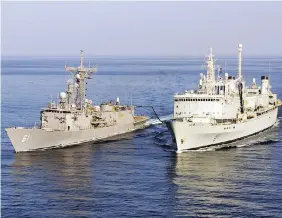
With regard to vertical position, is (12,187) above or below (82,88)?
below

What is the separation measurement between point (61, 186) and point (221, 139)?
83.6 feet

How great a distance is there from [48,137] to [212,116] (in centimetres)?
1992

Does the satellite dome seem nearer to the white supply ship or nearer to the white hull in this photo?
the white supply ship

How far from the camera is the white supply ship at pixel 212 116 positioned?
6066 cm

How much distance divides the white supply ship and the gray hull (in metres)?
10.7

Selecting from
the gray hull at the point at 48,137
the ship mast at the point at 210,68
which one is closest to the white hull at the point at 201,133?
the ship mast at the point at 210,68

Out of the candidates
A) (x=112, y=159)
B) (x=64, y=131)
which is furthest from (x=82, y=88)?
(x=112, y=159)

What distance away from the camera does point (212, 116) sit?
6538 centimetres

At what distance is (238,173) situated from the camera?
49.7 m

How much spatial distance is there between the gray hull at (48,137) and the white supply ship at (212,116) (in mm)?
10662

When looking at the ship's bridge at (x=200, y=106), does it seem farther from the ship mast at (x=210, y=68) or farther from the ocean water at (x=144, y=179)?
the ocean water at (x=144, y=179)

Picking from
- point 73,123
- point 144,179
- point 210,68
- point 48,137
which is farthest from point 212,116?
point 144,179

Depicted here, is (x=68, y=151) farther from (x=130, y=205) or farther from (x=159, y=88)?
(x=159, y=88)

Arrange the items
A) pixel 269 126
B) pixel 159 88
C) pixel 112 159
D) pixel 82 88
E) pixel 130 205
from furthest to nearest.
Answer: pixel 159 88 → pixel 269 126 → pixel 82 88 → pixel 112 159 → pixel 130 205
